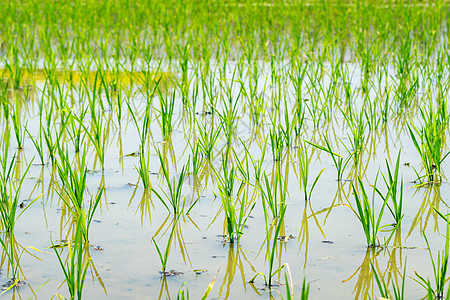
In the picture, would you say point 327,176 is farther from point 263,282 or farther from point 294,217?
point 263,282

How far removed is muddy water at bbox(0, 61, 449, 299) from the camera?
167cm

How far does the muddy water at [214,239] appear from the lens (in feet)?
5.48

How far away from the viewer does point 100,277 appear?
1.72 metres

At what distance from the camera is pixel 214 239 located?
1.96 meters

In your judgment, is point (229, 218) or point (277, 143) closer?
point (229, 218)

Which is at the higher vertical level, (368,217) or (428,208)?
(368,217)

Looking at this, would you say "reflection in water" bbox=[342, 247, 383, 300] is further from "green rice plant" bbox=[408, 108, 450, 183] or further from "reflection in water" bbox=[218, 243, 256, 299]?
"green rice plant" bbox=[408, 108, 450, 183]

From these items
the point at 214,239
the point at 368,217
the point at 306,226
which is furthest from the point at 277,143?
the point at 368,217

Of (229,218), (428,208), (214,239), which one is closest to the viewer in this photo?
(229,218)

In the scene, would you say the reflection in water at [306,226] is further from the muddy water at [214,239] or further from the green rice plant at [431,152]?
the green rice plant at [431,152]

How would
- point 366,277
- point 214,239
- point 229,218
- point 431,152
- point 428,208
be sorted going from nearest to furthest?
1. point 366,277
2. point 229,218
3. point 214,239
4. point 428,208
5. point 431,152

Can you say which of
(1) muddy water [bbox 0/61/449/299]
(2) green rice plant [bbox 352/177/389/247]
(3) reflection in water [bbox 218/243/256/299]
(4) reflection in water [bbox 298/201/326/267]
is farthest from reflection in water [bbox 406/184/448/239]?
(3) reflection in water [bbox 218/243/256/299]

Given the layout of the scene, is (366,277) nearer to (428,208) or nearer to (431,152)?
(428,208)

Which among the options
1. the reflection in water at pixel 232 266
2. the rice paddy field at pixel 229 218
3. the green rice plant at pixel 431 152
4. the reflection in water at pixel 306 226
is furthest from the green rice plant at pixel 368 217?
the green rice plant at pixel 431 152
